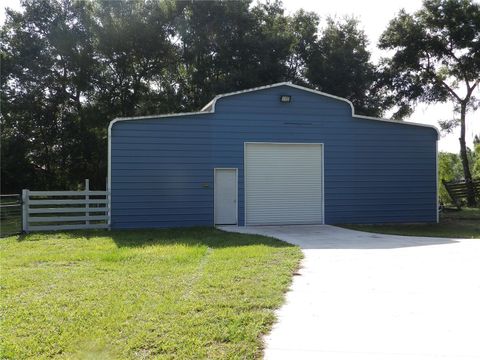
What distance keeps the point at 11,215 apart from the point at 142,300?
8.86 meters

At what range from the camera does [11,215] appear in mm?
11492

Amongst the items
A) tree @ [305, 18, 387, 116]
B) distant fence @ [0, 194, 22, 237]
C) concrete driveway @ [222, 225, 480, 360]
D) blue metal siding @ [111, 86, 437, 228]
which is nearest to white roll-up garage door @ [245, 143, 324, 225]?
blue metal siding @ [111, 86, 437, 228]

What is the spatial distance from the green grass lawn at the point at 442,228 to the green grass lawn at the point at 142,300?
4.95 metres

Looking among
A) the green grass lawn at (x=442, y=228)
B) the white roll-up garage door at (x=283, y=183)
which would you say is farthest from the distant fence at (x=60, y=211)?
the green grass lawn at (x=442, y=228)

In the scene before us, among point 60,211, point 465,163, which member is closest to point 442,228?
point 465,163

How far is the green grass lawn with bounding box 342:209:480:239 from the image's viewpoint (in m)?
11.0

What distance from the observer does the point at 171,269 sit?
19.8 ft

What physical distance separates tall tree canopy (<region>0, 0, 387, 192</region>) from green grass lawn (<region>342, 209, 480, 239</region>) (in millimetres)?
11038

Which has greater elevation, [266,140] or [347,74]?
[347,74]

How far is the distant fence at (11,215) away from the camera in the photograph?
11.3 m

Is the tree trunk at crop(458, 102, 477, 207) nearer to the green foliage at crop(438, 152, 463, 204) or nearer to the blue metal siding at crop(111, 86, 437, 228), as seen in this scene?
the green foliage at crop(438, 152, 463, 204)

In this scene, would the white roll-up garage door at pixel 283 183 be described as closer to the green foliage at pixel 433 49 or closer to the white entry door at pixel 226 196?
the white entry door at pixel 226 196

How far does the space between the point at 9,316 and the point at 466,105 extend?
24.7 m

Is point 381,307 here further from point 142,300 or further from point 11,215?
point 11,215
